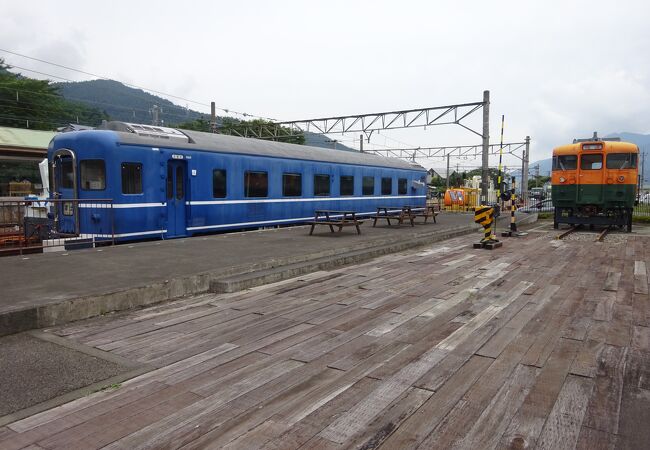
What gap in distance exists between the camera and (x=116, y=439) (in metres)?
2.80

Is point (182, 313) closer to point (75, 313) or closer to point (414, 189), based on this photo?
point (75, 313)

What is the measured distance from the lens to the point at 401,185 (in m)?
22.3

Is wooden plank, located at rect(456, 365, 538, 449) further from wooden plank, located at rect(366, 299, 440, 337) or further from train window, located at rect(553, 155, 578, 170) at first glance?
train window, located at rect(553, 155, 578, 170)

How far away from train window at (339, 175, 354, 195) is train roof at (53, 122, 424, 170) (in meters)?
0.65

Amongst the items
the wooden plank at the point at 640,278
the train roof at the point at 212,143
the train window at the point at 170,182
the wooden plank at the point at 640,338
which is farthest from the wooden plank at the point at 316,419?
the train window at the point at 170,182

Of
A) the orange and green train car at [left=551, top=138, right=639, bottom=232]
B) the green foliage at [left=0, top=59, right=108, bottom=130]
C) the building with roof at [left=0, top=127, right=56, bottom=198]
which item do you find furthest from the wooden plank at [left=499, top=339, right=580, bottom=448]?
the green foliage at [left=0, top=59, right=108, bottom=130]

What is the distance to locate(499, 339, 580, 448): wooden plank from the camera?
2.82 m

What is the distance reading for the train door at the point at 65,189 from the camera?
10.4m

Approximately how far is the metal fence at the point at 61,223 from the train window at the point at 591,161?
50.0 feet

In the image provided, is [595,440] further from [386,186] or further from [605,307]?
[386,186]

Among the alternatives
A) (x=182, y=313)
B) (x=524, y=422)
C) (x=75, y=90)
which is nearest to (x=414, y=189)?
(x=182, y=313)

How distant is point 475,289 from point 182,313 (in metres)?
4.33

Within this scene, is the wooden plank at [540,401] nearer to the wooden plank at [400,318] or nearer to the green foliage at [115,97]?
the wooden plank at [400,318]

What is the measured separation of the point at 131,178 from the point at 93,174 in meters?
0.84
